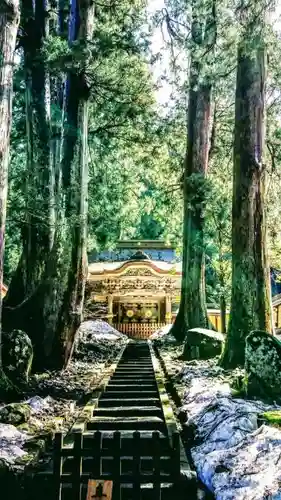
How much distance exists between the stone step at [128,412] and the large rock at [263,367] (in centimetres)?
116

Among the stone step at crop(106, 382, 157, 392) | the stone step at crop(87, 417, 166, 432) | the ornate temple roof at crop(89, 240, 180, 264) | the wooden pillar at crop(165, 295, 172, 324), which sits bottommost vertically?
the wooden pillar at crop(165, 295, 172, 324)

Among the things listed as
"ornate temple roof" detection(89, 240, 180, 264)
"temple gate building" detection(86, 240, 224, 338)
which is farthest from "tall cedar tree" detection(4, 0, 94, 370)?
"ornate temple roof" detection(89, 240, 180, 264)

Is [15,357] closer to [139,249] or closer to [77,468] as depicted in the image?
[77,468]

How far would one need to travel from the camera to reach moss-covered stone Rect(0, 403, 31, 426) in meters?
5.15

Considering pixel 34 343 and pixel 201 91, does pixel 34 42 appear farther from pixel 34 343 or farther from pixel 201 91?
pixel 34 343

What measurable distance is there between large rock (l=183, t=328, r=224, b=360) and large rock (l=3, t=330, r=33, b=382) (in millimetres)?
4280

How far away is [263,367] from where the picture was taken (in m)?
5.79

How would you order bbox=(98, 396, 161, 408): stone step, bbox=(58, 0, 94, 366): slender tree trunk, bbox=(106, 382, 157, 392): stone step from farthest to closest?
1. bbox=(58, 0, 94, 366): slender tree trunk
2. bbox=(106, 382, 157, 392): stone step
3. bbox=(98, 396, 161, 408): stone step

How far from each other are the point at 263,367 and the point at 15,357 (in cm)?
353

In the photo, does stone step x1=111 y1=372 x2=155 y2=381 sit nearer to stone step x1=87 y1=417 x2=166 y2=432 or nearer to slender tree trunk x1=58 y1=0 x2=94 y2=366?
slender tree trunk x1=58 y1=0 x2=94 y2=366

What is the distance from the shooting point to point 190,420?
5.35 metres

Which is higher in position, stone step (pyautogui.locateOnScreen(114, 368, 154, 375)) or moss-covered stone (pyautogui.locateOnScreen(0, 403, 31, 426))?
moss-covered stone (pyautogui.locateOnScreen(0, 403, 31, 426))

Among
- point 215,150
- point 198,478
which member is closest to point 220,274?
point 215,150

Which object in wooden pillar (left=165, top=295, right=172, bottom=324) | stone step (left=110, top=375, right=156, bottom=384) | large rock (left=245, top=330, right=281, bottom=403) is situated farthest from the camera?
wooden pillar (left=165, top=295, right=172, bottom=324)
